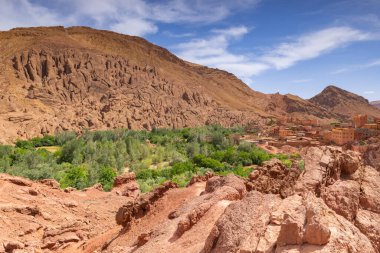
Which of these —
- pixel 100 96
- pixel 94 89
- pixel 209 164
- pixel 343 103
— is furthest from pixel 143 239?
pixel 343 103

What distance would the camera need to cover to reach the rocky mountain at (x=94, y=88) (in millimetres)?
56125

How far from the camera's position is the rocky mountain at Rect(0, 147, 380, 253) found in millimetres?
4828

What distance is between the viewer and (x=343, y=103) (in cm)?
11944

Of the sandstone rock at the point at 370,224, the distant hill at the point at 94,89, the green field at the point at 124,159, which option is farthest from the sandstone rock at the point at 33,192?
the distant hill at the point at 94,89

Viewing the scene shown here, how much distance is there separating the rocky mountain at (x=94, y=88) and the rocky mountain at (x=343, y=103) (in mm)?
40469

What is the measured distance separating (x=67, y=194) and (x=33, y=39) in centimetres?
6558

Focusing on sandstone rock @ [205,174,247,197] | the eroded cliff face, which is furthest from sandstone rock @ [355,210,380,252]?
the eroded cliff face

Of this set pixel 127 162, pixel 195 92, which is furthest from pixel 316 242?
pixel 195 92

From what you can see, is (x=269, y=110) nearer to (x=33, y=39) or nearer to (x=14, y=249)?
(x=33, y=39)

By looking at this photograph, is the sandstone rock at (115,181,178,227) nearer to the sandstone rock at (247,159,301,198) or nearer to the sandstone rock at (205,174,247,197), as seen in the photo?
the sandstone rock at (205,174,247,197)

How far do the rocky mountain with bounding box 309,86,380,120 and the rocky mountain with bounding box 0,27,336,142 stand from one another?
40.5 metres

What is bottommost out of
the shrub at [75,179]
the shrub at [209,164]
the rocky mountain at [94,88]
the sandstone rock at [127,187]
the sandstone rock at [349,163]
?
the shrub at [75,179]

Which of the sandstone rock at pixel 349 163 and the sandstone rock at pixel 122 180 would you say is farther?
the sandstone rock at pixel 122 180

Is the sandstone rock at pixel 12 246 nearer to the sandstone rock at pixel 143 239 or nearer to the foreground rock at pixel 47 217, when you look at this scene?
the foreground rock at pixel 47 217
